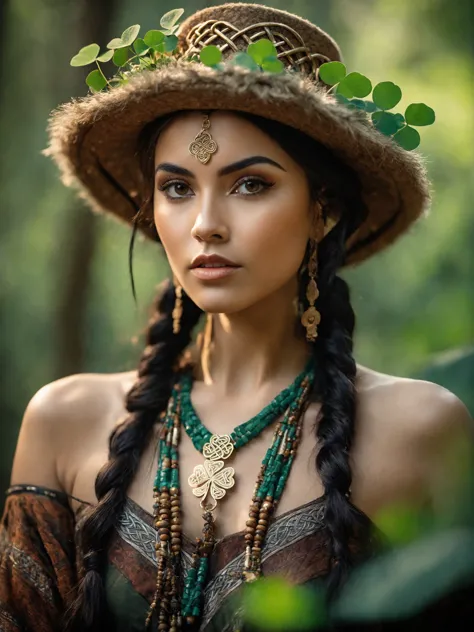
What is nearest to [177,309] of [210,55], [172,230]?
[172,230]

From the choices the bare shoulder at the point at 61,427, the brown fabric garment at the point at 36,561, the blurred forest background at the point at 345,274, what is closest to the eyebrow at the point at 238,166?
the bare shoulder at the point at 61,427

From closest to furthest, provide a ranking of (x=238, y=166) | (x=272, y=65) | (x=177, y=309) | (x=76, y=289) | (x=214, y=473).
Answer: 1. (x=272, y=65)
2. (x=238, y=166)
3. (x=214, y=473)
4. (x=177, y=309)
5. (x=76, y=289)

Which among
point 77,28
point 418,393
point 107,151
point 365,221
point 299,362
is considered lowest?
point 418,393

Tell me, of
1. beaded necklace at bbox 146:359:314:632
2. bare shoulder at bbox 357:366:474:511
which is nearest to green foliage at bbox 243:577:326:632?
beaded necklace at bbox 146:359:314:632

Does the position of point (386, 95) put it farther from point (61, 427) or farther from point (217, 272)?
point (61, 427)

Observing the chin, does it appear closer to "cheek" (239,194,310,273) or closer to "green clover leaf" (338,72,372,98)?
"cheek" (239,194,310,273)

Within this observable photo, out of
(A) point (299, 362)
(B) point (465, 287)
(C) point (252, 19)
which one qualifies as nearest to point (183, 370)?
(A) point (299, 362)

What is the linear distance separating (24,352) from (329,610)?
227 inches

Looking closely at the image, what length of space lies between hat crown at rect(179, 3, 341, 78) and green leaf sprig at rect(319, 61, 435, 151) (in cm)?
9

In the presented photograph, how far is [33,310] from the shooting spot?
6.25m

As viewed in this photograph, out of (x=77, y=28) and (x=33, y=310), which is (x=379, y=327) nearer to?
(x=33, y=310)

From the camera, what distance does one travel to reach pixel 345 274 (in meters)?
6.29

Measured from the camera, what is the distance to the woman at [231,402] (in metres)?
2.09

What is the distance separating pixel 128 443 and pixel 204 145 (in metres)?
0.88
